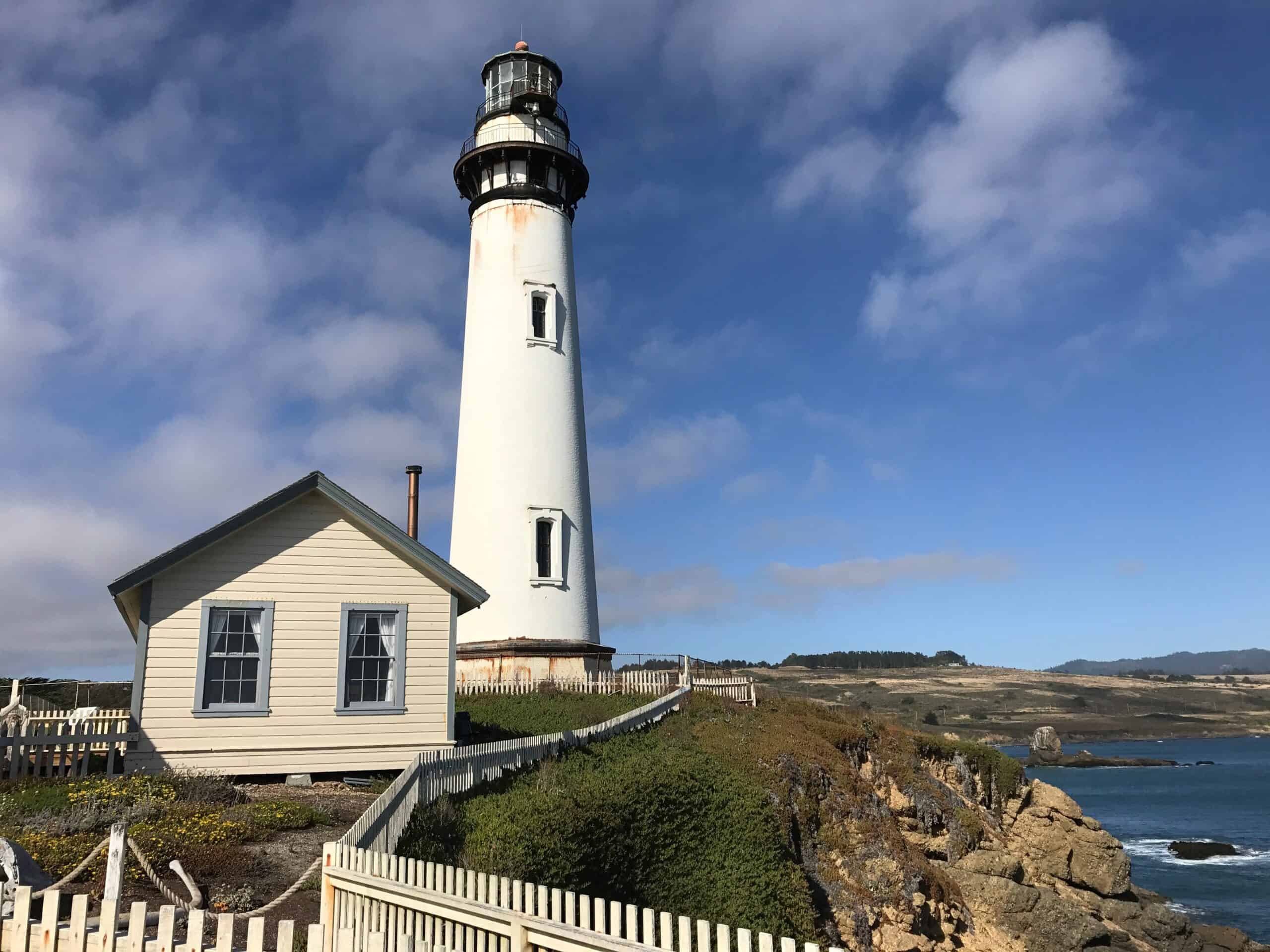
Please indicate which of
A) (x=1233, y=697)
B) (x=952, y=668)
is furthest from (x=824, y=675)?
(x=1233, y=697)

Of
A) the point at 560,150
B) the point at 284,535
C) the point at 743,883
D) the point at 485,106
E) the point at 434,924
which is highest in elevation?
the point at 485,106

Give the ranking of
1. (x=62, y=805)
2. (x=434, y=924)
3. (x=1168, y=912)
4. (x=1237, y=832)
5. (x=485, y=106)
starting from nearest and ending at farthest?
1. (x=434, y=924)
2. (x=62, y=805)
3. (x=1168, y=912)
4. (x=485, y=106)
5. (x=1237, y=832)

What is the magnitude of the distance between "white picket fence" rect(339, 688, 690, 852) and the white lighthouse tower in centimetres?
702

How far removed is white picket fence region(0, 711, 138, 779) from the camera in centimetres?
1342

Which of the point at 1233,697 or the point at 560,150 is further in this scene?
the point at 1233,697

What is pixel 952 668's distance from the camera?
172 meters

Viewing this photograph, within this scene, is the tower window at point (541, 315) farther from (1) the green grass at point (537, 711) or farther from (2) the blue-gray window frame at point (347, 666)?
(2) the blue-gray window frame at point (347, 666)

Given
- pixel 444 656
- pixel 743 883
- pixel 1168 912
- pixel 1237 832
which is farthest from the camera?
pixel 1237 832

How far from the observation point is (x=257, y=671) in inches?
599

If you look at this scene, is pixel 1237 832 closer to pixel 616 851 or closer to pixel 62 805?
pixel 616 851

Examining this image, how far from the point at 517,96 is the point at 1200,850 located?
4519cm

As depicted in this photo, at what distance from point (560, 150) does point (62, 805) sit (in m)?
23.5

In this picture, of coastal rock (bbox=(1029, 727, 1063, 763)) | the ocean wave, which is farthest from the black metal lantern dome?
coastal rock (bbox=(1029, 727, 1063, 763))

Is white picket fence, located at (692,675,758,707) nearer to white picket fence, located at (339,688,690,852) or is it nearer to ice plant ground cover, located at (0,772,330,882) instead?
white picket fence, located at (339,688,690,852)
